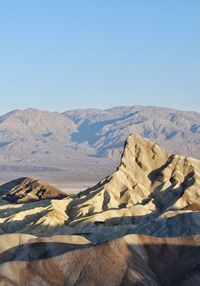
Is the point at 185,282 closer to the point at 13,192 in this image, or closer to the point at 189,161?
the point at 189,161

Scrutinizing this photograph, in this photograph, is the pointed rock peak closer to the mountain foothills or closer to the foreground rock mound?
the mountain foothills

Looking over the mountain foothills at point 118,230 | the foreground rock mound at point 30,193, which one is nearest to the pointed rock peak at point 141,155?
the mountain foothills at point 118,230

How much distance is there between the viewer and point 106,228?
10031 cm

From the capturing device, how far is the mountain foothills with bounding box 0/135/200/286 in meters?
62.0

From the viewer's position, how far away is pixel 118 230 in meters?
96.4

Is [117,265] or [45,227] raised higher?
[117,265]

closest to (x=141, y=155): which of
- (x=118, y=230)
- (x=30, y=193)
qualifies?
(x=118, y=230)

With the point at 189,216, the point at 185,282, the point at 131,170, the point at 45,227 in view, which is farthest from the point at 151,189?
the point at 185,282

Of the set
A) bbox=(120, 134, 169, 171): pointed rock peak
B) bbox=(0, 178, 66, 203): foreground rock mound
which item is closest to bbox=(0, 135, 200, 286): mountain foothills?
bbox=(120, 134, 169, 171): pointed rock peak

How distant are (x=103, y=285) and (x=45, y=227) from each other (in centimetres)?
4797

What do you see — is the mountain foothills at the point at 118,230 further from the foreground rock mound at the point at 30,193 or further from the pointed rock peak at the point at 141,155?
the foreground rock mound at the point at 30,193

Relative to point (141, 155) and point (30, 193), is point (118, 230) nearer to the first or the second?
point (141, 155)

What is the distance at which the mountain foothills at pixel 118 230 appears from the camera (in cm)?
6200

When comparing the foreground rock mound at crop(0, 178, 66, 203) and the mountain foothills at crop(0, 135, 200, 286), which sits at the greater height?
the mountain foothills at crop(0, 135, 200, 286)
